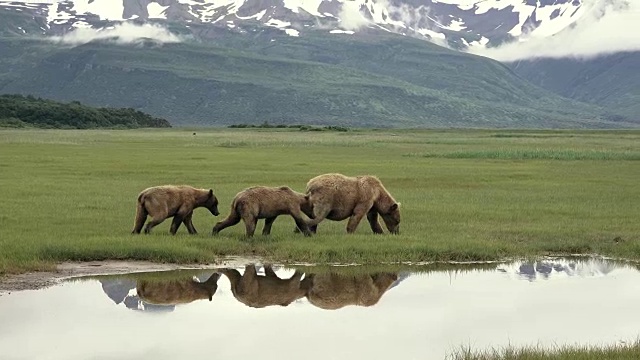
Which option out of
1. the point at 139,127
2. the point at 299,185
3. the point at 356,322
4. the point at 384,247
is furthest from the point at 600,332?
the point at 139,127

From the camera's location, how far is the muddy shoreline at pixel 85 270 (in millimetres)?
18906

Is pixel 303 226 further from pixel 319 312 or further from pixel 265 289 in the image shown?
pixel 319 312

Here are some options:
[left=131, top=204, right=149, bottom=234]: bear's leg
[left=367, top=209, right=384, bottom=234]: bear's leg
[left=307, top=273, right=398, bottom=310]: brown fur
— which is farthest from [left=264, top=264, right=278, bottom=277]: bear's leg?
[left=367, top=209, right=384, bottom=234]: bear's leg

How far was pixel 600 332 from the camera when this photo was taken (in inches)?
628

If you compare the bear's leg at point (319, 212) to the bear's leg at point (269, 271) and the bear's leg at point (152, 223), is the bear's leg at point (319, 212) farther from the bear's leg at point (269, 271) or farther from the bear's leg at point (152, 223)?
the bear's leg at point (152, 223)

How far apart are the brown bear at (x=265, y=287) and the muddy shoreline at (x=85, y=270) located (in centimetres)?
71

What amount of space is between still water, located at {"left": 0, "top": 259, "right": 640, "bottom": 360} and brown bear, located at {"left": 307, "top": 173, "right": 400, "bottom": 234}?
318 centimetres

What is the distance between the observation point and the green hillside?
542ft

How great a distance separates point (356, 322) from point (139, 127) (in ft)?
581

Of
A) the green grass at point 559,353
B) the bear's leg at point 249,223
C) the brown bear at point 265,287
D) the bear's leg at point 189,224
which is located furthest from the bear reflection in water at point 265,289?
the green grass at point 559,353

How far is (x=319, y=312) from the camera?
687 inches

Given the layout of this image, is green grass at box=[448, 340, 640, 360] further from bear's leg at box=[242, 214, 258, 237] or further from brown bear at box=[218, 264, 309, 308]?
bear's leg at box=[242, 214, 258, 237]

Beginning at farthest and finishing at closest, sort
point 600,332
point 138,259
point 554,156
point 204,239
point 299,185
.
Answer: point 554,156 → point 299,185 → point 204,239 → point 138,259 → point 600,332

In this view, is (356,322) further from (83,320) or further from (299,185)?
(299,185)
